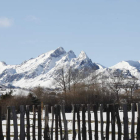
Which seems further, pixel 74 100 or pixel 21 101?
pixel 74 100

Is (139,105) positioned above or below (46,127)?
above

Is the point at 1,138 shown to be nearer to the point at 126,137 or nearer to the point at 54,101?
the point at 126,137

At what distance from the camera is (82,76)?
110062mm

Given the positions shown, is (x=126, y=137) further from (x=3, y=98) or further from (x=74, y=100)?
(x=74, y=100)

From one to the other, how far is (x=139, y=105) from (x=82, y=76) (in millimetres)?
97098

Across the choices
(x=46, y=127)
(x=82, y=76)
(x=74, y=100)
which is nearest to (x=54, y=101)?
(x=74, y=100)

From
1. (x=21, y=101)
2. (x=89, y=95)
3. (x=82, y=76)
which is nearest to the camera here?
(x=21, y=101)

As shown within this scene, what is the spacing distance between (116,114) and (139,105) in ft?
3.14

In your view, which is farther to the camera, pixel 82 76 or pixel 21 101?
pixel 82 76

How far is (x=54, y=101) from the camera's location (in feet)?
178

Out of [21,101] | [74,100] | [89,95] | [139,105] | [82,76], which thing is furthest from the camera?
[82,76]

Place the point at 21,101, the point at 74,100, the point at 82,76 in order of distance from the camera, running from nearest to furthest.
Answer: the point at 21,101 < the point at 74,100 < the point at 82,76

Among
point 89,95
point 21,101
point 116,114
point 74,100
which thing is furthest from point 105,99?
point 116,114

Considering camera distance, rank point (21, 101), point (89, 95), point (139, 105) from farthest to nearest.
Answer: point (89, 95) → point (21, 101) → point (139, 105)
